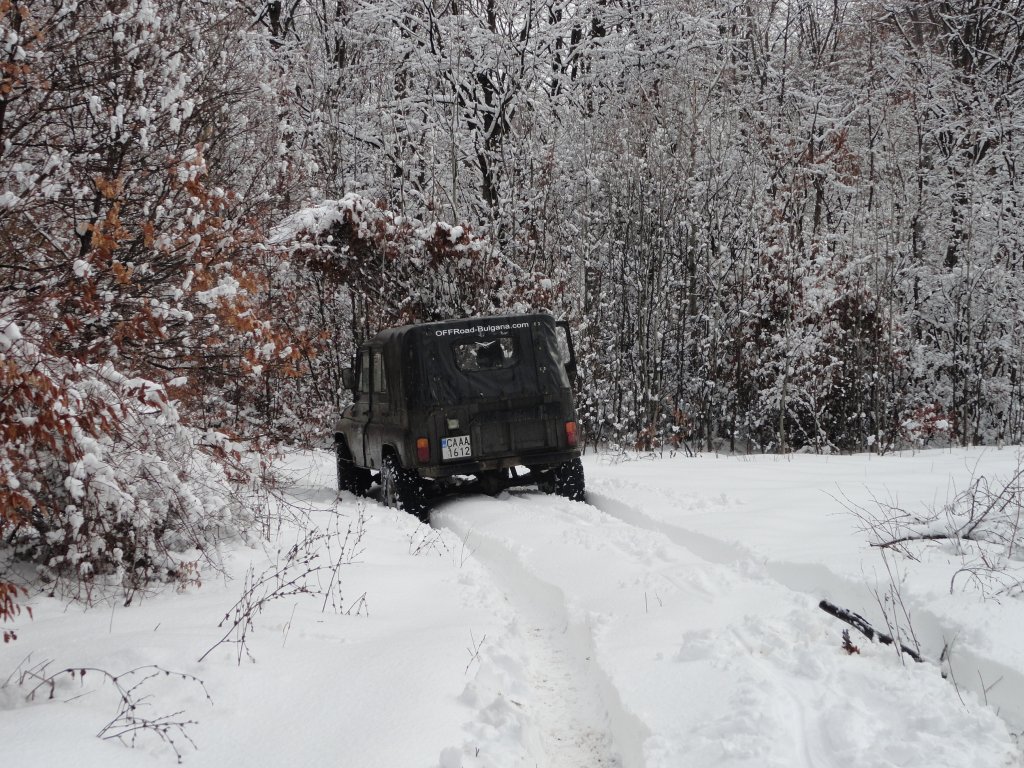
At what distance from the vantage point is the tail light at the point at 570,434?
9.45 m

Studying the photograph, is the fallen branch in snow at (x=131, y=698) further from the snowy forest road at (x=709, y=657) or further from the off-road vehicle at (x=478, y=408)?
the off-road vehicle at (x=478, y=408)

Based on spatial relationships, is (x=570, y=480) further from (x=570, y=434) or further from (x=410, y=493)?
(x=410, y=493)

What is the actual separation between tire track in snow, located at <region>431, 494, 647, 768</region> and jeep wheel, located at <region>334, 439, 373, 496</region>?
3.95 metres

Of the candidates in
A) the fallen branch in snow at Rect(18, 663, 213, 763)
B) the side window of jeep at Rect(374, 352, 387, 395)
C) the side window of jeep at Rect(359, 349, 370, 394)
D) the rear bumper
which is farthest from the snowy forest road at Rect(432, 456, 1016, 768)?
the side window of jeep at Rect(359, 349, 370, 394)

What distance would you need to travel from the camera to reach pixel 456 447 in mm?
9156

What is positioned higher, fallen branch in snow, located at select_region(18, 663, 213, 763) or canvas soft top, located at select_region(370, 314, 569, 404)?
canvas soft top, located at select_region(370, 314, 569, 404)

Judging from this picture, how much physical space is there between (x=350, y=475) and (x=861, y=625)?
8.13 meters

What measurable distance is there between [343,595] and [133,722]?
7.66ft

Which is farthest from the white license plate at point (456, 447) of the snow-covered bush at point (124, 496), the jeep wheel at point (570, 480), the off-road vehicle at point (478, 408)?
the snow-covered bush at point (124, 496)

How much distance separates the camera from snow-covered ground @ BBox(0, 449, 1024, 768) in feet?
11.9

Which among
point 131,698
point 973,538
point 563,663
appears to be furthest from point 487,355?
point 131,698

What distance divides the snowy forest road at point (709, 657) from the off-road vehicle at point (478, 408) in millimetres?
1668

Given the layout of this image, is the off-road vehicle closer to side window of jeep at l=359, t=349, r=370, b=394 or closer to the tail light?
the tail light

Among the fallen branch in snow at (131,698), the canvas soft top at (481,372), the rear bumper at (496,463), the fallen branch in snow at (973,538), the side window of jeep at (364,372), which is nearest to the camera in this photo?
the fallen branch in snow at (131,698)
